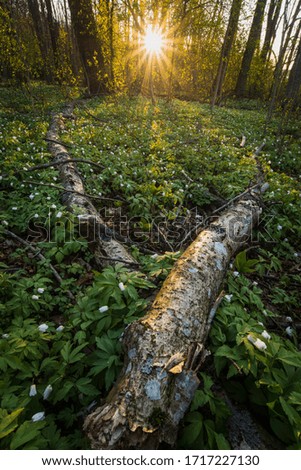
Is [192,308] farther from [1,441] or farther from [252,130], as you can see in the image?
[252,130]

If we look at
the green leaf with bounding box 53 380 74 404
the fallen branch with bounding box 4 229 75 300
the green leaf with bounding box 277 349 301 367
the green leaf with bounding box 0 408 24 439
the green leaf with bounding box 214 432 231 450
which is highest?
the green leaf with bounding box 277 349 301 367

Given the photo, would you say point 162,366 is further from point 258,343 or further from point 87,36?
point 87,36

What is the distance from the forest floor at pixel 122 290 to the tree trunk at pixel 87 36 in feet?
29.9

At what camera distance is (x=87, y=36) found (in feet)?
45.1

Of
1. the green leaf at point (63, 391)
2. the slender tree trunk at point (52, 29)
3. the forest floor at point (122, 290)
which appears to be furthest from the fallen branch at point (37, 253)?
the slender tree trunk at point (52, 29)

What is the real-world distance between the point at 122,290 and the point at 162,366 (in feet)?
2.49

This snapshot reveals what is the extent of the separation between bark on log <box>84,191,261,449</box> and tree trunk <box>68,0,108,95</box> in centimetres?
1370

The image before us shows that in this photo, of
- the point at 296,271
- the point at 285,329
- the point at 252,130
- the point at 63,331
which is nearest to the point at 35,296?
the point at 63,331

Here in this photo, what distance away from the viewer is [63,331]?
92.0 inches

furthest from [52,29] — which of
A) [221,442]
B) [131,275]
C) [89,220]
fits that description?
[221,442]

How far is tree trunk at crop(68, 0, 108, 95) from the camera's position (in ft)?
42.9

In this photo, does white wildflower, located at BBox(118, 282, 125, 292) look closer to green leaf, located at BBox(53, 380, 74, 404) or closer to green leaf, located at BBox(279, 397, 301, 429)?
green leaf, located at BBox(53, 380, 74, 404)

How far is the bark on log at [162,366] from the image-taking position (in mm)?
1481

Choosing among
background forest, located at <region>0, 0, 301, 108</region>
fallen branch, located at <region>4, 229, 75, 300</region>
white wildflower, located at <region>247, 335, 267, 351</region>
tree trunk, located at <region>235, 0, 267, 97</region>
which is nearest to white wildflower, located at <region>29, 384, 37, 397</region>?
fallen branch, located at <region>4, 229, 75, 300</region>
